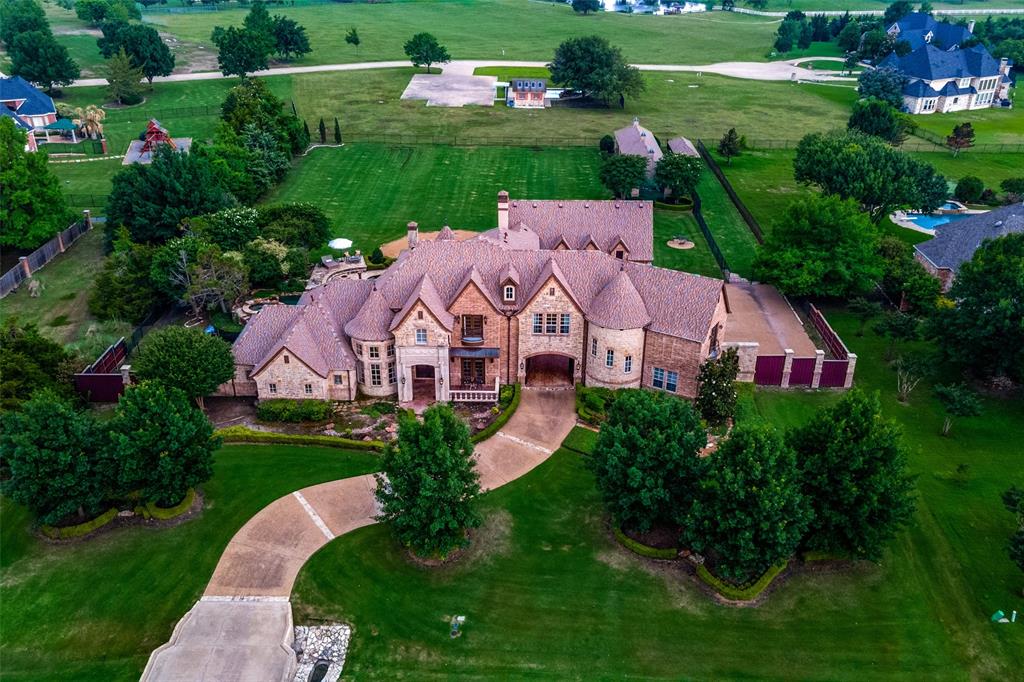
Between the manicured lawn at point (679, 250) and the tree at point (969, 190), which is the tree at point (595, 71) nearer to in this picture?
the manicured lawn at point (679, 250)

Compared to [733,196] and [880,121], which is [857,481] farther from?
[880,121]

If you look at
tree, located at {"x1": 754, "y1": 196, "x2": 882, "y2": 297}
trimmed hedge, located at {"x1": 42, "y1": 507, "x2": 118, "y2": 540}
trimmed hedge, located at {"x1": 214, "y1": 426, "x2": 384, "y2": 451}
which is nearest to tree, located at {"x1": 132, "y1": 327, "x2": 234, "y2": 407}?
trimmed hedge, located at {"x1": 214, "y1": 426, "x2": 384, "y2": 451}

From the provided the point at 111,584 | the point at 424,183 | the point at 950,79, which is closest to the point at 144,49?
the point at 424,183

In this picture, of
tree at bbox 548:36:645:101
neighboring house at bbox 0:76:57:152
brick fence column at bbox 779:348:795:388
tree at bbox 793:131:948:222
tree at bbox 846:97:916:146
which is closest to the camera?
brick fence column at bbox 779:348:795:388

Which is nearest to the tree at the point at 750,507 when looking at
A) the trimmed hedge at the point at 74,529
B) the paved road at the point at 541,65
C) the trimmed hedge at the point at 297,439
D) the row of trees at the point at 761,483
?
the row of trees at the point at 761,483

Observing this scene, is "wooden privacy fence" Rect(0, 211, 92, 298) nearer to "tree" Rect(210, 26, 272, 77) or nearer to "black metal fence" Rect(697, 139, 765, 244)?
"black metal fence" Rect(697, 139, 765, 244)
